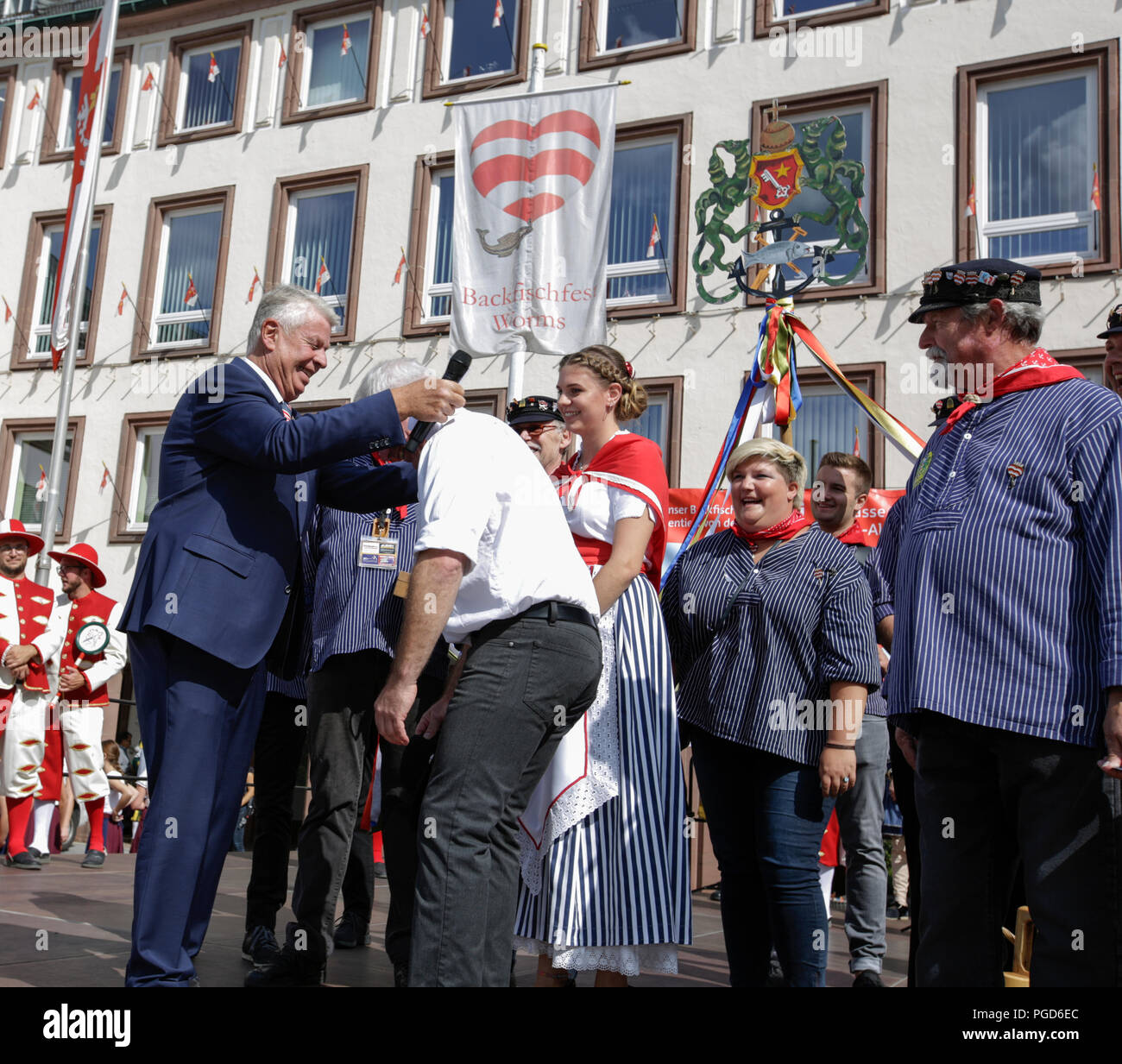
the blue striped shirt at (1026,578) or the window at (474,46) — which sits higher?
the window at (474,46)

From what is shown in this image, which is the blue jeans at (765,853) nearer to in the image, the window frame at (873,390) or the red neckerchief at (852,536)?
the red neckerchief at (852,536)

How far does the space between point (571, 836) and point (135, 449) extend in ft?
59.3

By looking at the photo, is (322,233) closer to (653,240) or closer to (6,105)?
(653,240)

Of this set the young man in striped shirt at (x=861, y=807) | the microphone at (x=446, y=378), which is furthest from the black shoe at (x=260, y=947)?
the young man in striped shirt at (x=861, y=807)

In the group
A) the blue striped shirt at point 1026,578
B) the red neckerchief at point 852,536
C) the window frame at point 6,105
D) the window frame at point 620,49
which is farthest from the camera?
the window frame at point 6,105

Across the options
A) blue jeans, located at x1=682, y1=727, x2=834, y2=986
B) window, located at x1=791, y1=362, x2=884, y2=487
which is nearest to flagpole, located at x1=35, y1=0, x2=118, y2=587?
window, located at x1=791, y1=362, x2=884, y2=487

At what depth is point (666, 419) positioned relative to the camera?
16.6 m

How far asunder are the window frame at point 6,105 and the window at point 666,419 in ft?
43.8

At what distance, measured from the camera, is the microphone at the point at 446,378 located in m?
3.64

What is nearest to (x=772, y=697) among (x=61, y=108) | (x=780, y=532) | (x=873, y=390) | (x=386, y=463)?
(x=780, y=532)

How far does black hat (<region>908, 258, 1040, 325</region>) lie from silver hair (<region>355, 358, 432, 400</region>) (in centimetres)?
199

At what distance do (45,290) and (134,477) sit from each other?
4.24m

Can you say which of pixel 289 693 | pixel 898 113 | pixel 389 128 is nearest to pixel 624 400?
pixel 289 693

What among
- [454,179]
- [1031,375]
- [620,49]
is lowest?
[1031,375]
